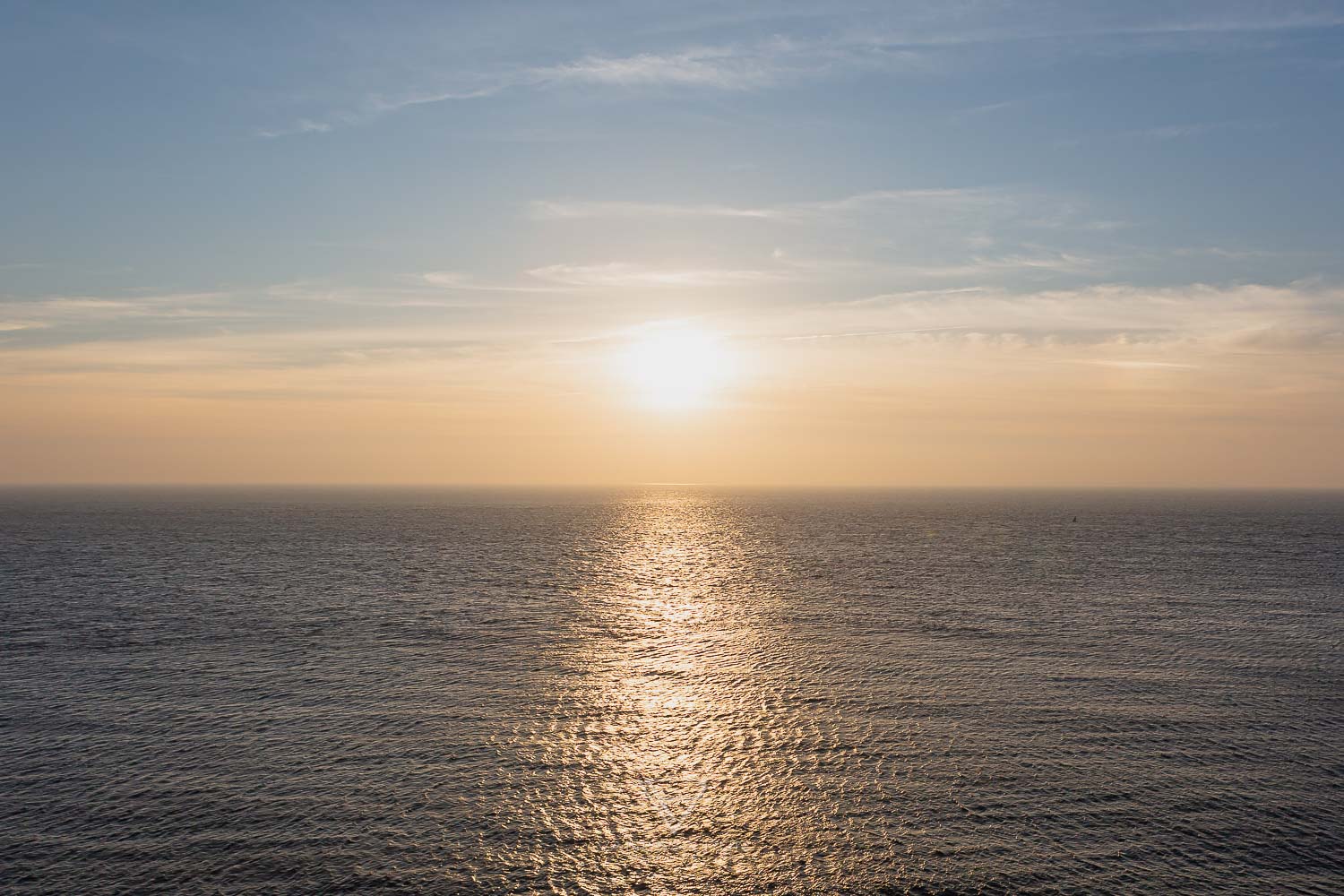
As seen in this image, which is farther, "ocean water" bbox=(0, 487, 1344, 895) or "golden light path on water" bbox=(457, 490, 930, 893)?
"golden light path on water" bbox=(457, 490, 930, 893)

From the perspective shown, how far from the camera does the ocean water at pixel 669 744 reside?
36.0 m

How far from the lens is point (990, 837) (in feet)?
125

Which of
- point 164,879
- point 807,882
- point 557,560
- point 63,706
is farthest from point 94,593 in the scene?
point 807,882

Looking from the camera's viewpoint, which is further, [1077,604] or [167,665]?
[1077,604]

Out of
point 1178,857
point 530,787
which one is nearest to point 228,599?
point 530,787

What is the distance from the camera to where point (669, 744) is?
170 ft

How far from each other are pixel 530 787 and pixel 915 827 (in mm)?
20354

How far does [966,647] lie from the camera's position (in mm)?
75688

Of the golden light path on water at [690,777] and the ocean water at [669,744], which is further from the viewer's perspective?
the golden light path on water at [690,777]

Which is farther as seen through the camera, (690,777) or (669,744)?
(669,744)

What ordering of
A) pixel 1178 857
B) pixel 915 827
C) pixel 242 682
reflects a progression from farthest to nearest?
pixel 242 682
pixel 915 827
pixel 1178 857

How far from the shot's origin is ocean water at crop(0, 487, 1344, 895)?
36.0m

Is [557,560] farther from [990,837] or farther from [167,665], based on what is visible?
[990,837]

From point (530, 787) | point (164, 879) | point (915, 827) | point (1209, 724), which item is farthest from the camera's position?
point (1209, 724)
